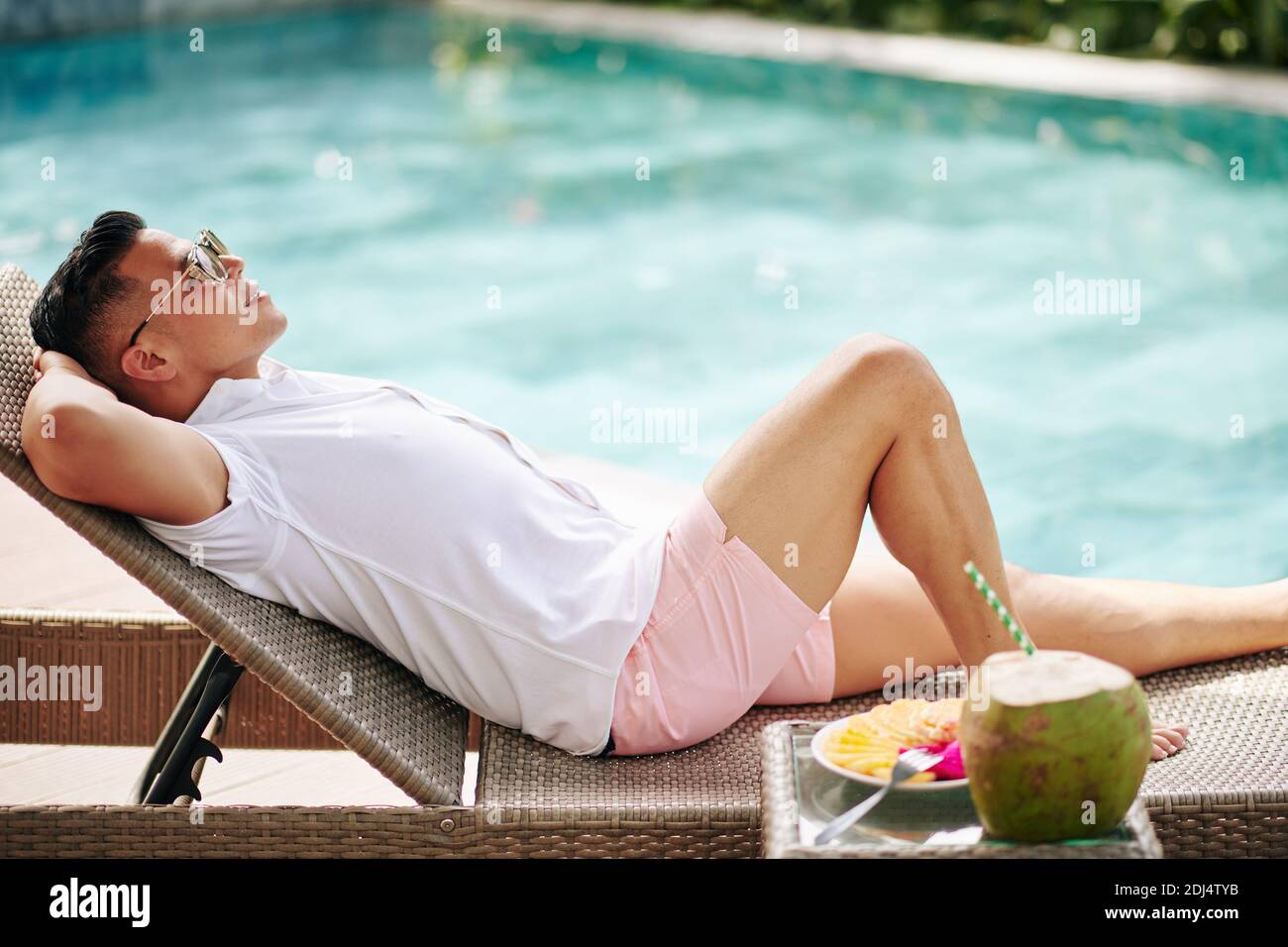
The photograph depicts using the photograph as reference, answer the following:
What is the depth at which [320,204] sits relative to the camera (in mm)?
8562

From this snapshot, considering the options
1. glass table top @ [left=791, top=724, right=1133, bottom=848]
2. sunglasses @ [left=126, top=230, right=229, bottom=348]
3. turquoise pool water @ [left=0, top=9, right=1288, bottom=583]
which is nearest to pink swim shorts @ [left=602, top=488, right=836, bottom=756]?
glass table top @ [left=791, top=724, right=1133, bottom=848]

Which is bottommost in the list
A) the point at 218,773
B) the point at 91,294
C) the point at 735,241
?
the point at 218,773

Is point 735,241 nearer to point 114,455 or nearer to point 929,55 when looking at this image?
point 929,55

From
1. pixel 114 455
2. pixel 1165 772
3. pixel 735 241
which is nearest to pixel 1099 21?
pixel 735 241

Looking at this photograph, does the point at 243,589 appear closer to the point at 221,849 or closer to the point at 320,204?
the point at 221,849

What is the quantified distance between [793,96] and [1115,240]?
3.37m

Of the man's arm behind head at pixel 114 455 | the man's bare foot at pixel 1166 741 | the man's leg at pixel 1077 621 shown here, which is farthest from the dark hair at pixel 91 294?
the man's bare foot at pixel 1166 741

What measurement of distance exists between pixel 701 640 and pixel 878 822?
0.60 m

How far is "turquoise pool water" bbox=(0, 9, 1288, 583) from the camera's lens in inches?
221

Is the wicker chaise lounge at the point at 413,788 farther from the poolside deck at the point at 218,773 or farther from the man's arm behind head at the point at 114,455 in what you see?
the poolside deck at the point at 218,773

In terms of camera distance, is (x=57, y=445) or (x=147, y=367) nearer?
(x=57, y=445)

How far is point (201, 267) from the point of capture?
2.30m

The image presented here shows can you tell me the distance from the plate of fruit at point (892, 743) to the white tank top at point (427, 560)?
0.46m
